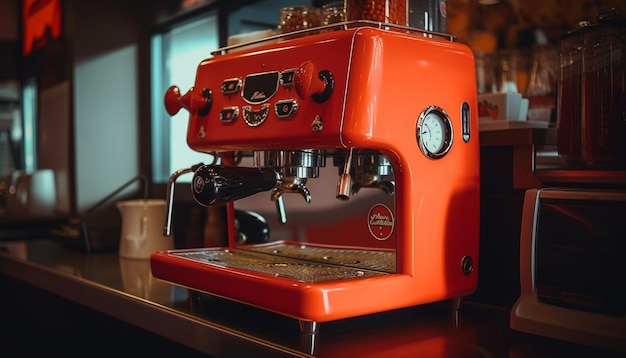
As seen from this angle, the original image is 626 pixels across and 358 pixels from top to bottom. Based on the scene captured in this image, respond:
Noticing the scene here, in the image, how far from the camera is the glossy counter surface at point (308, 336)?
33.9 inches

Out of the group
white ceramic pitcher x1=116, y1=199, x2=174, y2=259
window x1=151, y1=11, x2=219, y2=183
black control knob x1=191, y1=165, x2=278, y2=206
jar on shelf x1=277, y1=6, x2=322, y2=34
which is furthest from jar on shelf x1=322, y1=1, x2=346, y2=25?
window x1=151, y1=11, x2=219, y2=183

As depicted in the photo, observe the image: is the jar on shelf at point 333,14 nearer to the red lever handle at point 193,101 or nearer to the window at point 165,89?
the red lever handle at point 193,101

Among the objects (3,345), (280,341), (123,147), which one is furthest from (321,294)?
(123,147)

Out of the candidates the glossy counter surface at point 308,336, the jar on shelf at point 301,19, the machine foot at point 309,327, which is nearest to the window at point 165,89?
the glossy counter surface at point 308,336

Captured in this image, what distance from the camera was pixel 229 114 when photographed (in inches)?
42.2

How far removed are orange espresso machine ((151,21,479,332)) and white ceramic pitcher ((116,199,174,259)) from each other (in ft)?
2.13

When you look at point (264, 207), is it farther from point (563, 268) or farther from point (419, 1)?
point (563, 268)

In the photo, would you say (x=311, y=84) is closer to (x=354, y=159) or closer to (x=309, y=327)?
(x=354, y=159)

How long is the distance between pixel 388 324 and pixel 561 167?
0.35 m

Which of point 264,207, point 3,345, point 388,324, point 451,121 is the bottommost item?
point 3,345

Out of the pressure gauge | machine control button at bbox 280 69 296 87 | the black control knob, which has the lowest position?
the black control knob

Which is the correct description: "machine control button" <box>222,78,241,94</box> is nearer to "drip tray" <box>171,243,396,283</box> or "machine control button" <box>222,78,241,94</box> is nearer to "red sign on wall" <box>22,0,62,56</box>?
"drip tray" <box>171,243,396,283</box>

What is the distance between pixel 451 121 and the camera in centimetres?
101

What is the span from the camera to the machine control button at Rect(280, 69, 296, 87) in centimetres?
98
